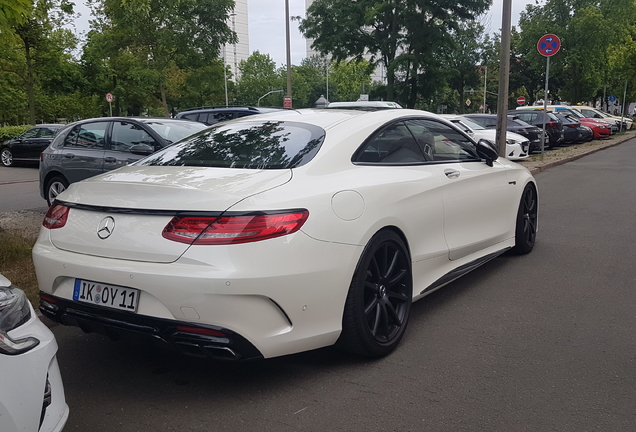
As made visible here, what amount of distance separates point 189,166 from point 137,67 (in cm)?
3491

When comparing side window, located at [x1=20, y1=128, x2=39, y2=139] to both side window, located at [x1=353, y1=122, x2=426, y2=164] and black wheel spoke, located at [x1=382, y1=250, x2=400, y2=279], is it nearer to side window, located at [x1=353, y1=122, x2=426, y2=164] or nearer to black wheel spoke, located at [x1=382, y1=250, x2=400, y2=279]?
side window, located at [x1=353, y1=122, x2=426, y2=164]

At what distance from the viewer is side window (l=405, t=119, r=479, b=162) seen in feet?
15.0

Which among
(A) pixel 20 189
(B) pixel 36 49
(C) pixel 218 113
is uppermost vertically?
(B) pixel 36 49

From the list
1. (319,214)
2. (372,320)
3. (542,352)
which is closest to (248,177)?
(319,214)

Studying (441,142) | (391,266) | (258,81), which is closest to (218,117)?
(441,142)

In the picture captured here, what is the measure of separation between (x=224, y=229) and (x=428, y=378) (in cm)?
143

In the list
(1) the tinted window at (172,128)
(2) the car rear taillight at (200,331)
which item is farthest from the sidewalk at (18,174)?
(2) the car rear taillight at (200,331)

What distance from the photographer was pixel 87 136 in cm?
952

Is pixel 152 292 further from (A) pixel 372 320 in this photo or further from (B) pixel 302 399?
(A) pixel 372 320

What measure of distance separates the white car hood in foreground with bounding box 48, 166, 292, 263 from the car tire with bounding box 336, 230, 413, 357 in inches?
27.9

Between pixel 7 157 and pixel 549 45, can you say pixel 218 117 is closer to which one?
pixel 549 45

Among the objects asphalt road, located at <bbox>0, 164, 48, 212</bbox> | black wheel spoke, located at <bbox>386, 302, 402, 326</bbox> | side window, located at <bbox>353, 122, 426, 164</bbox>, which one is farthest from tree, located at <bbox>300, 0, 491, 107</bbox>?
black wheel spoke, located at <bbox>386, 302, 402, 326</bbox>

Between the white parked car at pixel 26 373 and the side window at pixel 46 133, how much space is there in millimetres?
20365

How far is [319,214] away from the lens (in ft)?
10.6
